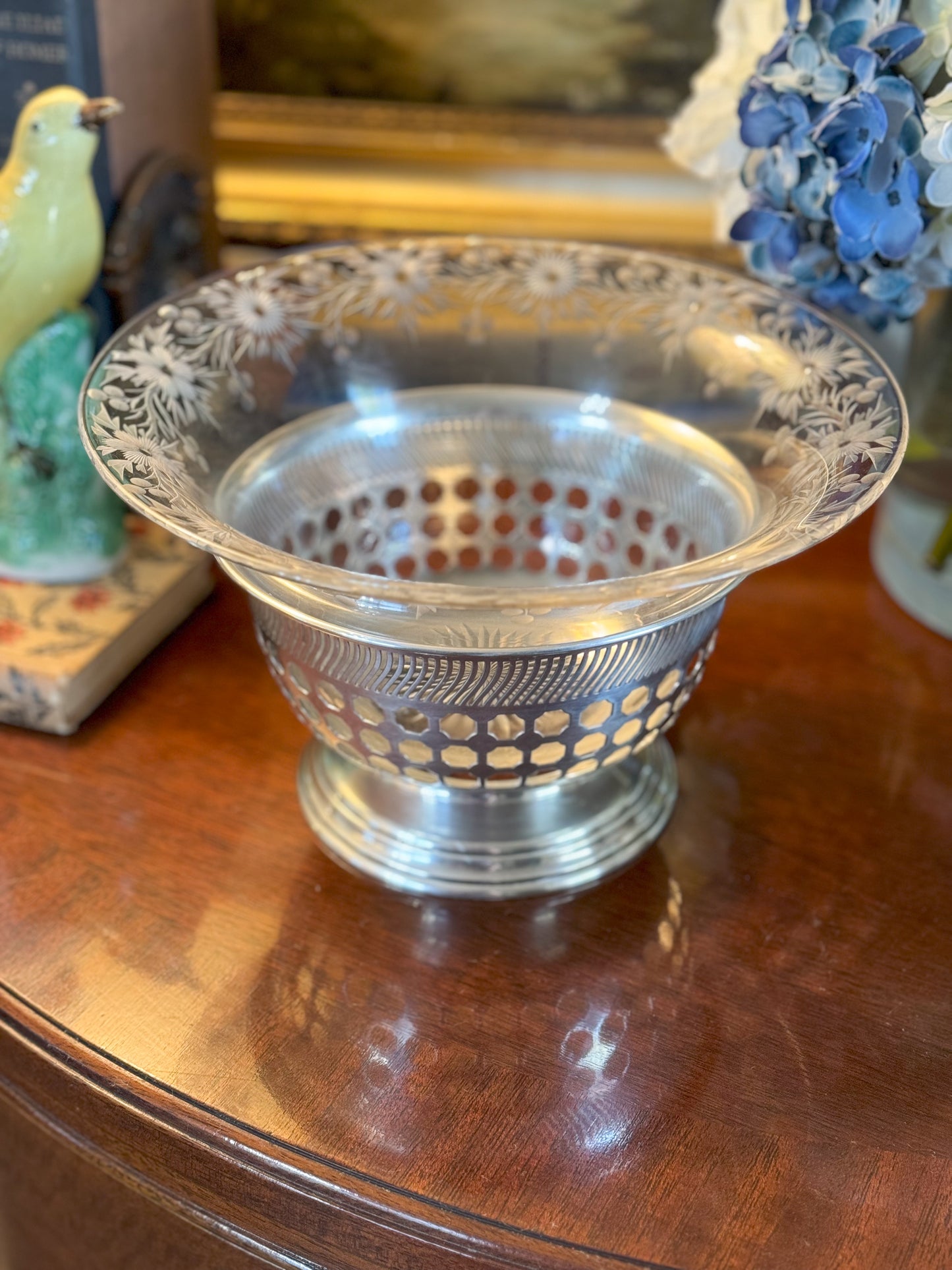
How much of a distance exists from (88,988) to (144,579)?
0.80ft

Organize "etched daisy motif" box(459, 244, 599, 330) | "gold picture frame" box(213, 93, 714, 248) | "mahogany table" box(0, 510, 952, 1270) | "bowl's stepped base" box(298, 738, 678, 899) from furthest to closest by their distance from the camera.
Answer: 1. "gold picture frame" box(213, 93, 714, 248)
2. "etched daisy motif" box(459, 244, 599, 330)
3. "bowl's stepped base" box(298, 738, 678, 899)
4. "mahogany table" box(0, 510, 952, 1270)

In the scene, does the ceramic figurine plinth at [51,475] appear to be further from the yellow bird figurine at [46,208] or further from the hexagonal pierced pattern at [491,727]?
the hexagonal pierced pattern at [491,727]

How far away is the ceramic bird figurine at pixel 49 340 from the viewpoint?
551mm

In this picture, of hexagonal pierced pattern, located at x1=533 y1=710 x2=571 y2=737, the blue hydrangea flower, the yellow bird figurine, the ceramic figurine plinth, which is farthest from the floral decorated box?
the blue hydrangea flower

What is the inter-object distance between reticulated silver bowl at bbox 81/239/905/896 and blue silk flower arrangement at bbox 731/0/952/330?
0.03 metres

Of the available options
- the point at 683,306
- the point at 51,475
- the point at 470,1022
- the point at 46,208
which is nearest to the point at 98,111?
the point at 46,208

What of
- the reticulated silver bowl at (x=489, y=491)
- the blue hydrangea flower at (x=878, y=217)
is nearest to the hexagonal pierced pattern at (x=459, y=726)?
the reticulated silver bowl at (x=489, y=491)

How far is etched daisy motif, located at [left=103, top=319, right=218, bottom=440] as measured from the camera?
48cm

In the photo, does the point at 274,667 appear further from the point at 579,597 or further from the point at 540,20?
the point at 540,20

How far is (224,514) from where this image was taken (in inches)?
19.1

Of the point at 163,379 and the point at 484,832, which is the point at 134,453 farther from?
the point at 484,832

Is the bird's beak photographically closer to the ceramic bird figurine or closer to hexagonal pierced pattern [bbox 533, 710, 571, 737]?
the ceramic bird figurine

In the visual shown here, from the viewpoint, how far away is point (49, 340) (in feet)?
1.93

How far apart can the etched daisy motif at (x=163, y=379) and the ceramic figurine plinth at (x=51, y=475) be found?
8 cm
